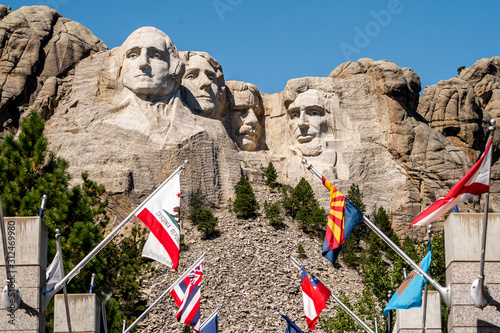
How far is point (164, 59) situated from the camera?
150ft

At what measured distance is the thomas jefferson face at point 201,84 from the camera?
48.5 meters

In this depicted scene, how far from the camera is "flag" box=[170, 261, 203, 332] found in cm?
2734

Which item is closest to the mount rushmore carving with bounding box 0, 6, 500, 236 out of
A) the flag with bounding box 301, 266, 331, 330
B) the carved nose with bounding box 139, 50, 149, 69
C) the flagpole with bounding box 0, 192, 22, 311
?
the carved nose with bounding box 139, 50, 149, 69

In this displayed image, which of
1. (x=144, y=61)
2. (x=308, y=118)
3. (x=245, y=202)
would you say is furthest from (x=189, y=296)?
(x=308, y=118)

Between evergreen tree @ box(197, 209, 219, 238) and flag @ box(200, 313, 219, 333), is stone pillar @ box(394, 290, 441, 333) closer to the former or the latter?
flag @ box(200, 313, 219, 333)

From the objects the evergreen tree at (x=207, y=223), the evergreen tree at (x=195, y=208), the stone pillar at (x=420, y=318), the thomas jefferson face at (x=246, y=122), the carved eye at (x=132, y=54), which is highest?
the carved eye at (x=132, y=54)

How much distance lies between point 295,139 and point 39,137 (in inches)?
835

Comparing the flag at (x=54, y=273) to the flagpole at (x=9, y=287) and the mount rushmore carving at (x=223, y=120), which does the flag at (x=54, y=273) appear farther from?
the mount rushmore carving at (x=223, y=120)

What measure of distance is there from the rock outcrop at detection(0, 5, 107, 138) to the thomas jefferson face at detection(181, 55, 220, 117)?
4.22 meters

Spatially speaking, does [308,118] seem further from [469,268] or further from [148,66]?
[469,268]

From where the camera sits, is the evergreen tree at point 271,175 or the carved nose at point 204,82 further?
the carved nose at point 204,82

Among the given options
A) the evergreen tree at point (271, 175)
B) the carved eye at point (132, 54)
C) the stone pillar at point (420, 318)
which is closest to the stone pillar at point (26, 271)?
the stone pillar at point (420, 318)

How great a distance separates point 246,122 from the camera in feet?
168

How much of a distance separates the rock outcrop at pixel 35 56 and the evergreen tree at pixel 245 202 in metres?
8.88
